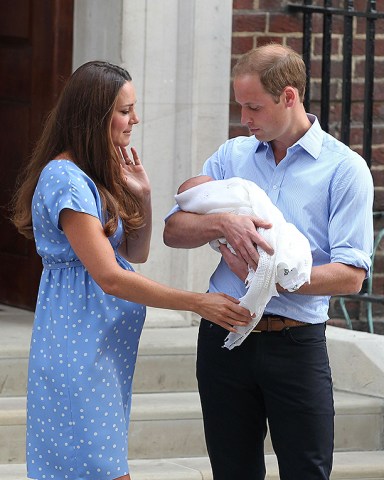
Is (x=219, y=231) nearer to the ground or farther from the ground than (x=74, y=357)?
farther from the ground

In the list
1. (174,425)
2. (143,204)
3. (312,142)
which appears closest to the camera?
(312,142)

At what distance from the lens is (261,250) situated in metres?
3.54

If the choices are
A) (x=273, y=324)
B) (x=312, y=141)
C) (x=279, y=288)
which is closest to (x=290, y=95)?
(x=312, y=141)

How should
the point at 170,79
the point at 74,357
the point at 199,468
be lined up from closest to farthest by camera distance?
1. the point at 74,357
2. the point at 199,468
3. the point at 170,79

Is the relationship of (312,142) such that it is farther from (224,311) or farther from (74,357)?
(74,357)

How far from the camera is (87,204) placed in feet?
11.7

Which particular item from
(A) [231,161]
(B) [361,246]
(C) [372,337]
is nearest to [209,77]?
(C) [372,337]

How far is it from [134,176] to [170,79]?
2.07 m

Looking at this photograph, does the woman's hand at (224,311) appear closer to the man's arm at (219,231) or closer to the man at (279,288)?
the man at (279,288)

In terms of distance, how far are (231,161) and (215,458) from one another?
0.91 metres

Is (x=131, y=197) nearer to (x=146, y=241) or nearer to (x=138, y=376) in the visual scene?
Result: (x=146, y=241)

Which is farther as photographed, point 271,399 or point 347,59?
point 347,59

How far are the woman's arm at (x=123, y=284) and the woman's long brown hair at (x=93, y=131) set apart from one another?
10cm

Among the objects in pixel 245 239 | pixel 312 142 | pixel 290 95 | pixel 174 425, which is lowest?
pixel 174 425
